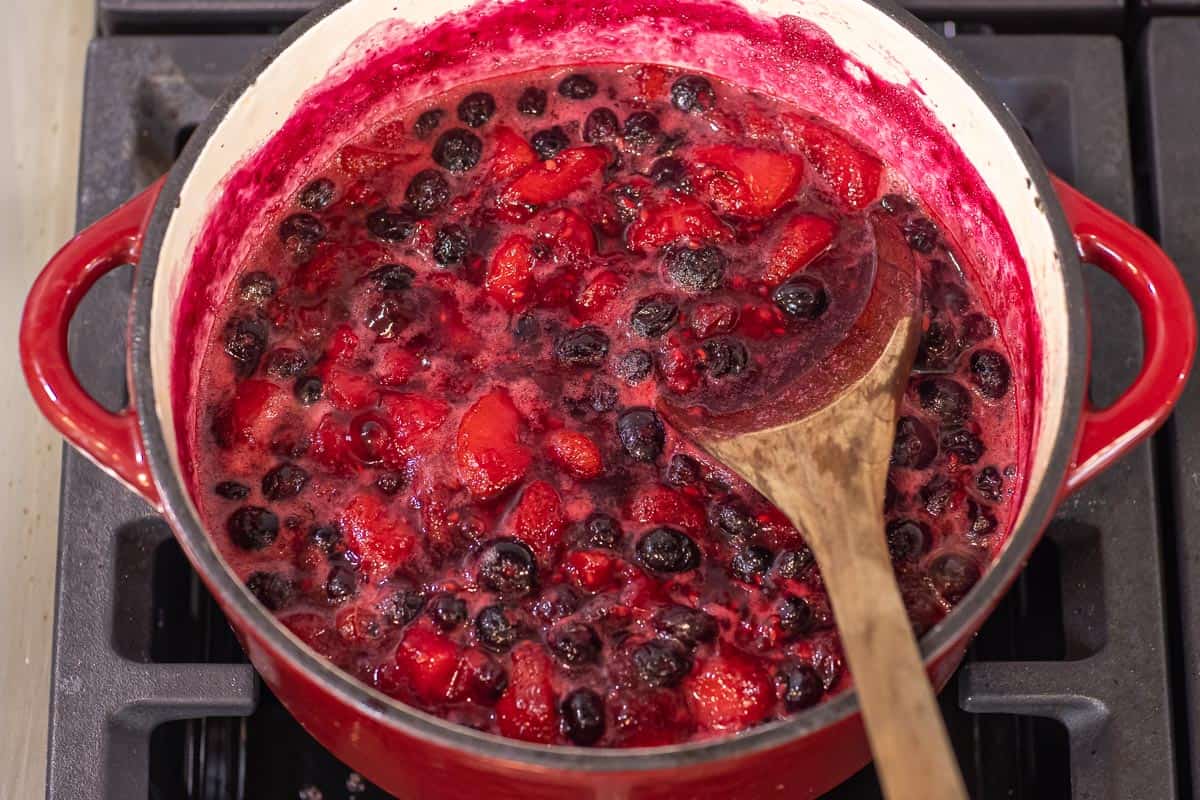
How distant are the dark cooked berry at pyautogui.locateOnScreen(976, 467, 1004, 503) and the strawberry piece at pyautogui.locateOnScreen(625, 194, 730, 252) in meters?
0.27

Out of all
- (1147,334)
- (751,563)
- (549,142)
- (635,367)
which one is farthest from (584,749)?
(549,142)

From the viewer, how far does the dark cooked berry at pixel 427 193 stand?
1157mm

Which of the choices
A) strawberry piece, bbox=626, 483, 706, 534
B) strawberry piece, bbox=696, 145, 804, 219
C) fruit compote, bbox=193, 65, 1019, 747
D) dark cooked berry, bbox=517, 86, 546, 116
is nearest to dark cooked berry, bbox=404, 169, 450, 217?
fruit compote, bbox=193, 65, 1019, 747

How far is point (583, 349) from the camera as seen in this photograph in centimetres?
108

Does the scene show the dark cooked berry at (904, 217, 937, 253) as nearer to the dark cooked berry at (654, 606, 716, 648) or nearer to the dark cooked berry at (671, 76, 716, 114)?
the dark cooked berry at (671, 76, 716, 114)

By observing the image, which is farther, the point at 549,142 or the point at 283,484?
the point at 549,142

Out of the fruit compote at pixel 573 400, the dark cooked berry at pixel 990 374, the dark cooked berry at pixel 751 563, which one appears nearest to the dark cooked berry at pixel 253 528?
the fruit compote at pixel 573 400

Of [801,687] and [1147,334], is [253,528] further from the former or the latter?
[1147,334]

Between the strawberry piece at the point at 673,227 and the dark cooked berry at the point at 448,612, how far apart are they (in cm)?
33

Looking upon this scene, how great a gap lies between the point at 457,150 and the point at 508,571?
387 millimetres

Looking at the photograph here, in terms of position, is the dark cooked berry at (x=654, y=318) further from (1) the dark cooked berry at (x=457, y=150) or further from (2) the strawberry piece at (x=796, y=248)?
(1) the dark cooked berry at (x=457, y=150)

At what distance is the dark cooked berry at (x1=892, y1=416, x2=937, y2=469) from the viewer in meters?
1.05

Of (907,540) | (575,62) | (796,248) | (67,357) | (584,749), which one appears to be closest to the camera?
(584,749)

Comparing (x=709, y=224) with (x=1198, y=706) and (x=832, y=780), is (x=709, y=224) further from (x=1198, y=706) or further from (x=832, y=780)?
(x=1198, y=706)
